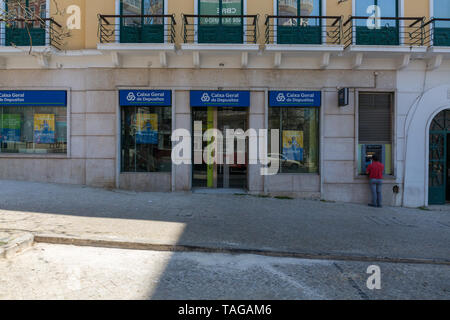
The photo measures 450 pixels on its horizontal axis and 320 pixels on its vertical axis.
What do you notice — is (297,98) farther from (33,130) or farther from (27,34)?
(27,34)

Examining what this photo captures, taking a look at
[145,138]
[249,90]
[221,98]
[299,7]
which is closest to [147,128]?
[145,138]

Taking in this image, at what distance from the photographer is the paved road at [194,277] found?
357 cm

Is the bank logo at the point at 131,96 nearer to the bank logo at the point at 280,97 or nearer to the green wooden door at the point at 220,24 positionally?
the green wooden door at the point at 220,24

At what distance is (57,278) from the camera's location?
12.7 feet

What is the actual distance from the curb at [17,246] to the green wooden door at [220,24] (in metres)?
7.91

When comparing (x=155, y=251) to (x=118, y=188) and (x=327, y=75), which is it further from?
(x=327, y=75)

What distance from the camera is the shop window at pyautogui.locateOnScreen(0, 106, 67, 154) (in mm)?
10945

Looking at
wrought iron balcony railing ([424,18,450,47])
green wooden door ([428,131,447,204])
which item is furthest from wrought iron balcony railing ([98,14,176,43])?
green wooden door ([428,131,447,204])

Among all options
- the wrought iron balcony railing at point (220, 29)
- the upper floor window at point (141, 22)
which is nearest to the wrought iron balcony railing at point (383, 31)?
the wrought iron balcony railing at point (220, 29)

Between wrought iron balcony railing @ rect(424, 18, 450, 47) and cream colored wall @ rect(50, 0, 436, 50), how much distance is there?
468mm

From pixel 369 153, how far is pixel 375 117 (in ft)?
4.37

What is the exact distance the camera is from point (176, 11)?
1062 centimetres

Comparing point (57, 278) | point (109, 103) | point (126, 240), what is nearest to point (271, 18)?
point (109, 103)

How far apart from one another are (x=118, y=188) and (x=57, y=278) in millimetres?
7038
